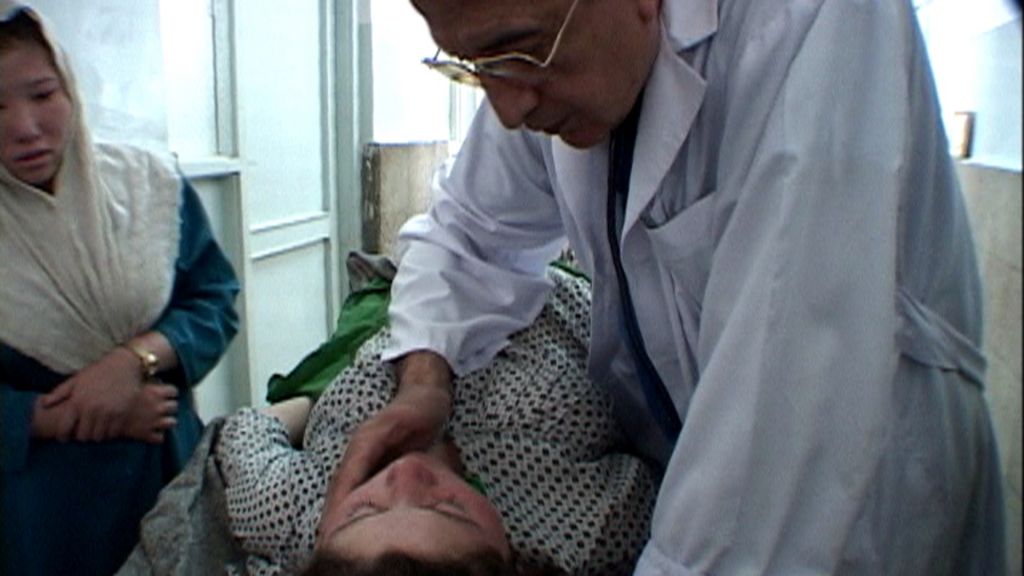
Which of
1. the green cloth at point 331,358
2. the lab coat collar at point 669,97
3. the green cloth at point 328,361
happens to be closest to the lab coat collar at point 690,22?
the lab coat collar at point 669,97

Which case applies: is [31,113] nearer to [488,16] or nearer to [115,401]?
[115,401]

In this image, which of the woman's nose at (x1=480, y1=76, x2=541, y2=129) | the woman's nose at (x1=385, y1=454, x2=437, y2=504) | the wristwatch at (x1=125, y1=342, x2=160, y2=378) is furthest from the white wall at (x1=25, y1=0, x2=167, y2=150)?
the woman's nose at (x1=480, y1=76, x2=541, y2=129)

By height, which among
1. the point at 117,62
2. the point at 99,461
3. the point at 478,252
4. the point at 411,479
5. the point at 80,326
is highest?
the point at 117,62

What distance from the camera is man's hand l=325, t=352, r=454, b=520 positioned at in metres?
1.34

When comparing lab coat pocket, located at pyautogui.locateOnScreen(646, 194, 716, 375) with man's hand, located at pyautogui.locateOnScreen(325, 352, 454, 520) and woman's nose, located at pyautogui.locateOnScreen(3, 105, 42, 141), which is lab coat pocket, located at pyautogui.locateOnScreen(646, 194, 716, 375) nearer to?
man's hand, located at pyautogui.locateOnScreen(325, 352, 454, 520)

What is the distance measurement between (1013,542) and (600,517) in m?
1.09

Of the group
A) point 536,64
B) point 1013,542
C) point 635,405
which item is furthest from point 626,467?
point 1013,542

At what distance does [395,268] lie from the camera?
1957mm

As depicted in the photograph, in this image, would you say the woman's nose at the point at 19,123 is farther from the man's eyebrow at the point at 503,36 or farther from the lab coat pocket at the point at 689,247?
the lab coat pocket at the point at 689,247

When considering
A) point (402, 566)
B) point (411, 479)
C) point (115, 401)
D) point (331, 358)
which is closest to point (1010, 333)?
point (402, 566)

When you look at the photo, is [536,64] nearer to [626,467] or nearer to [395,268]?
[626,467]

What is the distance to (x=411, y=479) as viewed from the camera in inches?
50.1

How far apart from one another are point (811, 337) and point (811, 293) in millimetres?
40

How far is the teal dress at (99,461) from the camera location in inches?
58.8
